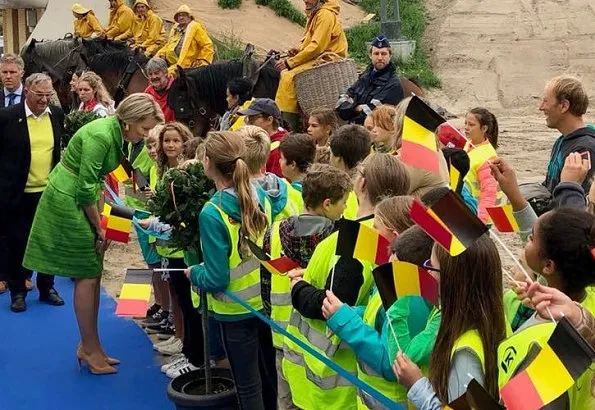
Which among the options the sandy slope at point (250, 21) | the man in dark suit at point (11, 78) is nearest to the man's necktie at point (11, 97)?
the man in dark suit at point (11, 78)

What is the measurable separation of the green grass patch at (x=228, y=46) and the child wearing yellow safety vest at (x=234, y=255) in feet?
42.9

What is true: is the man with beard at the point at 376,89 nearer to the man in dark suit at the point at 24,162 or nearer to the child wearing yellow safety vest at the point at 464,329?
the man in dark suit at the point at 24,162

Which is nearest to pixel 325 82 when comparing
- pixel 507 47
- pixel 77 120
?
pixel 77 120

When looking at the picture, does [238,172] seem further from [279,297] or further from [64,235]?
[64,235]

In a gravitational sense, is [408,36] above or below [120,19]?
below

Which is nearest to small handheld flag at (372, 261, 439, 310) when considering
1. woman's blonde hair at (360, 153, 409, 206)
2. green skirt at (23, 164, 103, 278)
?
woman's blonde hair at (360, 153, 409, 206)

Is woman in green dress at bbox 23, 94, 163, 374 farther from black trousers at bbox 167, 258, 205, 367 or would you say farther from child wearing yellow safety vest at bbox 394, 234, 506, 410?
child wearing yellow safety vest at bbox 394, 234, 506, 410

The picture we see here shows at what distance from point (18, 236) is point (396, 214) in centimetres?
446

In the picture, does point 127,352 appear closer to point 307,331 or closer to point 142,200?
point 142,200

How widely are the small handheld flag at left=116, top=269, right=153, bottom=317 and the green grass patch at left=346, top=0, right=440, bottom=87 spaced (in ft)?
47.7

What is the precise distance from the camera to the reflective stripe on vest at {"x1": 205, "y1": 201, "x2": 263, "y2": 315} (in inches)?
154

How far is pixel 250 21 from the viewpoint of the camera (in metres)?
22.2

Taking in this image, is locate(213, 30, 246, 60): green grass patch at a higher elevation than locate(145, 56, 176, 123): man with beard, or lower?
lower

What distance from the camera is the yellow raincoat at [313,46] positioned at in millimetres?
7832
